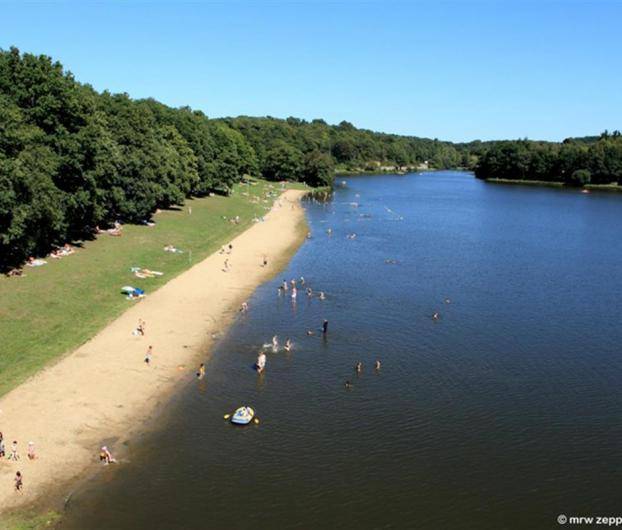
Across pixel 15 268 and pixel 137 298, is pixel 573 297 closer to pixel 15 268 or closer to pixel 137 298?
pixel 137 298

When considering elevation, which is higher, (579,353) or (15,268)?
(15,268)

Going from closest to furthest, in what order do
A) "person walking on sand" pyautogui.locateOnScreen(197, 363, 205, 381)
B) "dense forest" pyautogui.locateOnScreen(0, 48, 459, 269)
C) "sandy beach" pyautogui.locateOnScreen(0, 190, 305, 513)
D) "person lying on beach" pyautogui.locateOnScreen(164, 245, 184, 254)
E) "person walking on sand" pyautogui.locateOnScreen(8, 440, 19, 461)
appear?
"person walking on sand" pyautogui.locateOnScreen(8, 440, 19, 461)
"sandy beach" pyautogui.locateOnScreen(0, 190, 305, 513)
"person walking on sand" pyautogui.locateOnScreen(197, 363, 205, 381)
"dense forest" pyautogui.locateOnScreen(0, 48, 459, 269)
"person lying on beach" pyautogui.locateOnScreen(164, 245, 184, 254)

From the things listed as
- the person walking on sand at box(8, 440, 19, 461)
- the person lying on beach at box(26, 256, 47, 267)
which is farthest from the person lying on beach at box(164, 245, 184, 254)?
the person walking on sand at box(8, 440, 19, 461)

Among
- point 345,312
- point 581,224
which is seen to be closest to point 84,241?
point 345,312

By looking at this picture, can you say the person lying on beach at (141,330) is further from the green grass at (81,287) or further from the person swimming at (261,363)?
the person swimming at (261,363)

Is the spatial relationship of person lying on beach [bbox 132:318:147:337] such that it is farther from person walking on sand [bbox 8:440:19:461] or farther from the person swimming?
person walking on sand [bbox 8:440:19:461]

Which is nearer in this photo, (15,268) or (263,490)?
(263,490)
